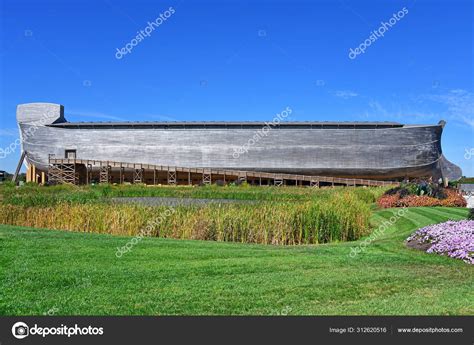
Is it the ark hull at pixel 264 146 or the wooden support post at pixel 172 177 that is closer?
the wooden support post at pixel 172 177

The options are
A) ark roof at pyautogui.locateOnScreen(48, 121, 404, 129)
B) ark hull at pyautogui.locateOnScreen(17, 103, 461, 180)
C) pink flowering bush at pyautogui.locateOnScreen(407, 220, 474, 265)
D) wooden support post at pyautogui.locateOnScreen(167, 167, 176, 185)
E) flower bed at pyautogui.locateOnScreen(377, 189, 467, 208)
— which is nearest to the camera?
pink flowering bush at pyautogui.locateOnScreen(407, 220, 474, 265)

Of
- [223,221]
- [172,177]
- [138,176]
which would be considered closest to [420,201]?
[223,221]

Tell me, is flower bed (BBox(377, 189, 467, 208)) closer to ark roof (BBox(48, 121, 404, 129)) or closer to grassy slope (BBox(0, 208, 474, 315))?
grassy slope (BBox(0, 208, 474, 315))

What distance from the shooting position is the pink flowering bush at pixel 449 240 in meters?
7.71

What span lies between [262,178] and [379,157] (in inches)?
534

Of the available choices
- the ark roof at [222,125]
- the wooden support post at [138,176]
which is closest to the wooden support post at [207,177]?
the ark roof at [222,125]

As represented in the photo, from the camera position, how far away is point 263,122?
54.9 m

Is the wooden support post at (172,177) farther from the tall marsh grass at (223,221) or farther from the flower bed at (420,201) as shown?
the tall marsh grass at (223,221)

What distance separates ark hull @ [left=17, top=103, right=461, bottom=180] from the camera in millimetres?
53812

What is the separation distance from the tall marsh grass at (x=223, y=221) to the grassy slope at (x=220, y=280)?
236cm

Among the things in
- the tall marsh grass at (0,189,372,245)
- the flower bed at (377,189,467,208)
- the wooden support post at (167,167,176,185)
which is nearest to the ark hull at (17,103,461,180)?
the wooden support post at (167,167,176,185)

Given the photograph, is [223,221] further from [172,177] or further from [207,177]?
[172,177]

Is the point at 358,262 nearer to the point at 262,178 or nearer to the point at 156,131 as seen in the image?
the point at 262,178

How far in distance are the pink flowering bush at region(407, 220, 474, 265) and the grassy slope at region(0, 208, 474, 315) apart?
1.04ft
